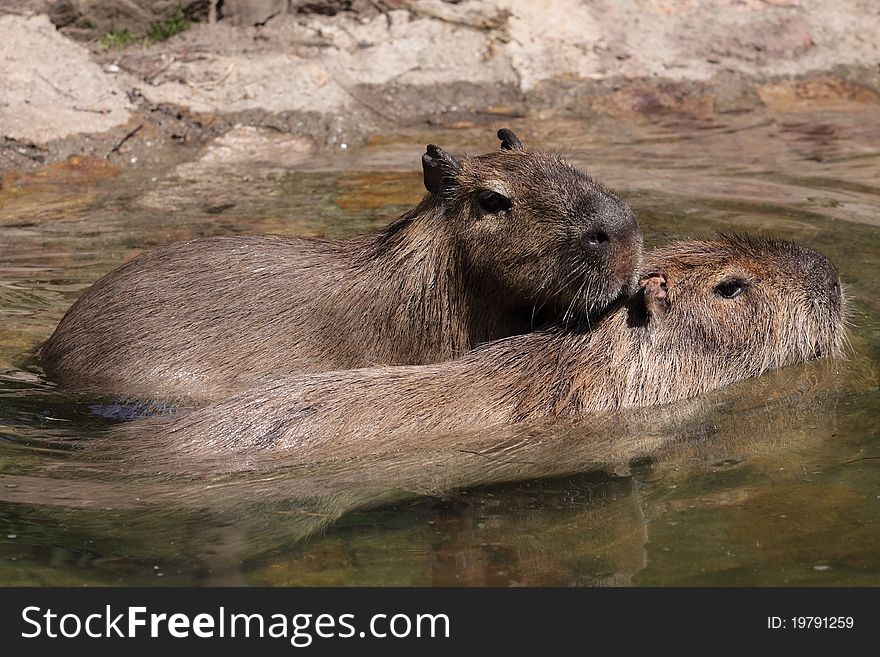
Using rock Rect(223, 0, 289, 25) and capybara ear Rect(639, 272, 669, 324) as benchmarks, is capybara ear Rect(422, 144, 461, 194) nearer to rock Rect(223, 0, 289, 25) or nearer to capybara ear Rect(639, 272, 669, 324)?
capybara ear Rect(639, 272, 669, 324)

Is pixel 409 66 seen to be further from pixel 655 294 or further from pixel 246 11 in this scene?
pixel 655 294

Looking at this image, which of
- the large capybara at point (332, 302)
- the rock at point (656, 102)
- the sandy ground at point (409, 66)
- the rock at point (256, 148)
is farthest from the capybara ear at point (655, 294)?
the rock at point (656, 102)

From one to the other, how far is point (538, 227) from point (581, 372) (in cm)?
60

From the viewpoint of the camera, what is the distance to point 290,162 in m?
8.72

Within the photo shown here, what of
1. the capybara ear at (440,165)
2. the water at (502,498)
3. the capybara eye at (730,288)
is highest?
the capybara ear at (440,165)

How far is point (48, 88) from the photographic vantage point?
878 cm

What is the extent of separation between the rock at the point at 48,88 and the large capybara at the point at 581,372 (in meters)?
4.03

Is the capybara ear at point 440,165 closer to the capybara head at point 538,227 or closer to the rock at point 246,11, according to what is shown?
the capybara head at point 538,227

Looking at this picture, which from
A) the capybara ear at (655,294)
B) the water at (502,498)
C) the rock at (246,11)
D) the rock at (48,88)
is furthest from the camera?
the rock at (246,11)

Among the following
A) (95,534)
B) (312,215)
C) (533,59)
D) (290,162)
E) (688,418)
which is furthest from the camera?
(533,59)

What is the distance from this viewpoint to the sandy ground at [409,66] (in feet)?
29.0
